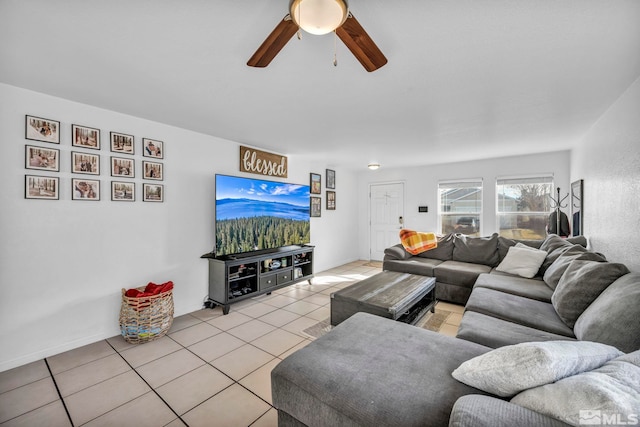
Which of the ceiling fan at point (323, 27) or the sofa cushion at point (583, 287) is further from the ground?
the ceiling fan at point (323, 27)

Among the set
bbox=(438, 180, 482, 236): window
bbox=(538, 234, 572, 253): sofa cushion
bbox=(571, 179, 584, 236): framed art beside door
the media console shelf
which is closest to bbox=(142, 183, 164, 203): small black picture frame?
the media console shelf

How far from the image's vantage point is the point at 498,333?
173cm

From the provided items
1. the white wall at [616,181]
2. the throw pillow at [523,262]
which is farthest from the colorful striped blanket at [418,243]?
the white wall at [616,181]

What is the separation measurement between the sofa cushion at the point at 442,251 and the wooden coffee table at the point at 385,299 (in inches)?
50.0

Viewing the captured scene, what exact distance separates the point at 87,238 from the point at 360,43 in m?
2.95

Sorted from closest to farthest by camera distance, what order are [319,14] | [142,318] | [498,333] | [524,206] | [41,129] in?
[319,14] < [498,333] < [41,129] < [142,318] < [524,206]

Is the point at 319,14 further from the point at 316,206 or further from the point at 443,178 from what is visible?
the point at 443,178

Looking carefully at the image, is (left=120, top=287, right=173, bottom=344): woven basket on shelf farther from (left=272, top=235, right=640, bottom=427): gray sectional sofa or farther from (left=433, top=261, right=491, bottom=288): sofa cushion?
(left=433, top=261, right=491, bottom=288): sofa cushion

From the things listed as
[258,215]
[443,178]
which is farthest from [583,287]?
[443,178]

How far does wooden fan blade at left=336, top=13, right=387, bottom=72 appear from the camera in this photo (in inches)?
46.6

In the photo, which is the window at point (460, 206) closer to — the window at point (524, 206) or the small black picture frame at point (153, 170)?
the window at point (524, 206)

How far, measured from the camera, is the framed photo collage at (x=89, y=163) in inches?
89.9

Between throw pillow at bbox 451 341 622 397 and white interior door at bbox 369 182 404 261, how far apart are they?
5.22 meters

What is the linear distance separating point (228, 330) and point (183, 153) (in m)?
2.18
